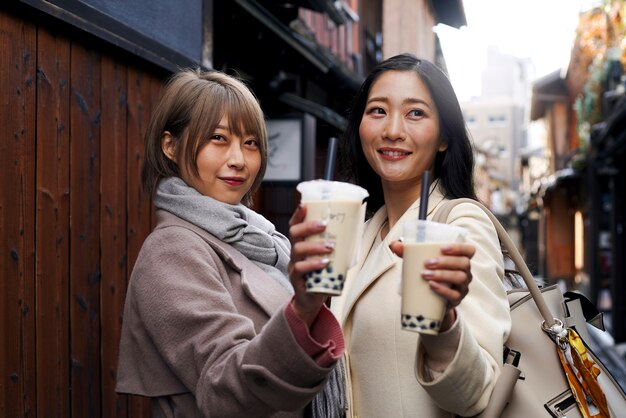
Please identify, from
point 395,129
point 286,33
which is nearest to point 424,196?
point 395,129

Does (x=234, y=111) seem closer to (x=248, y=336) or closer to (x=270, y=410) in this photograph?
(x=248, y=336)

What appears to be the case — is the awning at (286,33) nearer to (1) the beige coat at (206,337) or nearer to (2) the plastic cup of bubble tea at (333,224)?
(1) the beige coat at (206,337)

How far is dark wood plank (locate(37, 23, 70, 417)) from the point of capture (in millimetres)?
2980

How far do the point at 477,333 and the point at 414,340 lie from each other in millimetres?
240

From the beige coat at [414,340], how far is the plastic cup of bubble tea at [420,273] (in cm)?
25

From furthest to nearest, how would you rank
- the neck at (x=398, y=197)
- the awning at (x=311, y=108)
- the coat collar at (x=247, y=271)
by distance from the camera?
the awning at (x=311, y=108)
the neck at (x=398, y=197)
the coat collar at (x=247, y=271)

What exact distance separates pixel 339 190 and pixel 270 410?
572 mm

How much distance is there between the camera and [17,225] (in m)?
2.82

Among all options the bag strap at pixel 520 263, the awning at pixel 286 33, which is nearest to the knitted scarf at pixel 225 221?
the bag strap at pixel 520 263

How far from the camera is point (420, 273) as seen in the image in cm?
145

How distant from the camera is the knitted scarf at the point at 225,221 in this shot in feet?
6.83

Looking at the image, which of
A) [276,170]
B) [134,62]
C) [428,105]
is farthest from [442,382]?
[276,170]

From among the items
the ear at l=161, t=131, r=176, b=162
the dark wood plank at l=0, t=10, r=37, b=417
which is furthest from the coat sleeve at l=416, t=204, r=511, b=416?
the dark wood plank at l=0, t=10, r=37, b=417

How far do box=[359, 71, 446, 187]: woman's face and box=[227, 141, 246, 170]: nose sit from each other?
0.44m
